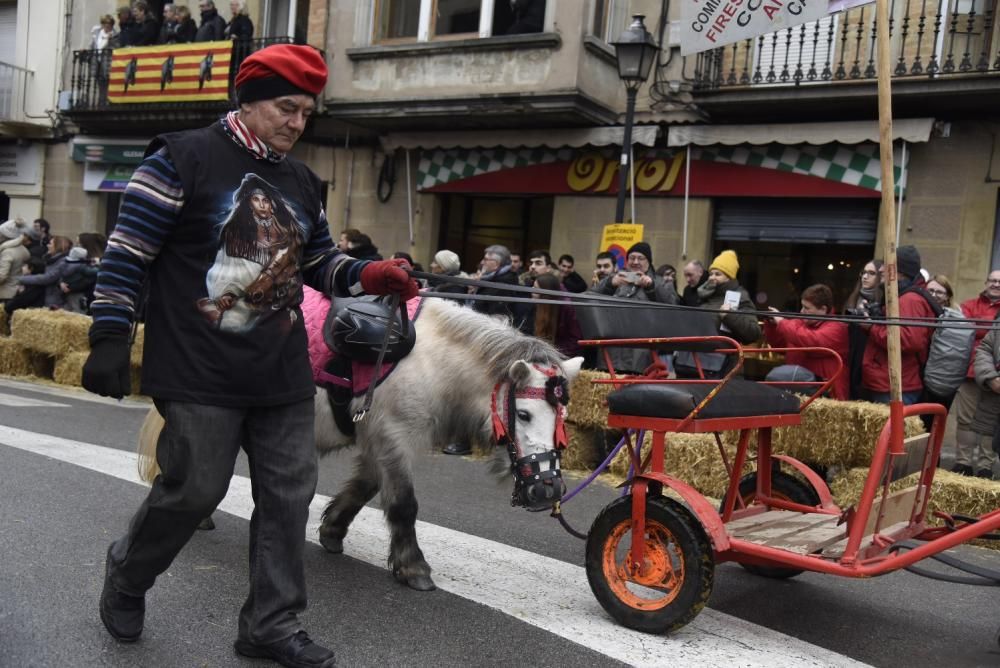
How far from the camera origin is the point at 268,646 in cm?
320

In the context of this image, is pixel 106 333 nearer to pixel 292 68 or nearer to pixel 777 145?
pixel 292 68

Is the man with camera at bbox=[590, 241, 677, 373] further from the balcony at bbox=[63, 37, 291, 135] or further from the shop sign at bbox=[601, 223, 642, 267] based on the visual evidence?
the balcony at bbox=[63, 37, 291, 135]

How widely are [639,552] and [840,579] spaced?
1642mm

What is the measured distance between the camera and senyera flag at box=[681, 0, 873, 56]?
19.4 feet

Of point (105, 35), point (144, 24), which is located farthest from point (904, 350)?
point (105, 35)

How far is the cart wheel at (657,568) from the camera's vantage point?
3730mm

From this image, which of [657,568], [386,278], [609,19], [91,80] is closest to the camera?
[386,278]

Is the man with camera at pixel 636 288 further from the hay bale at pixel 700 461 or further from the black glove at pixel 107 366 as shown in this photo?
the black glove at pixel 107 366

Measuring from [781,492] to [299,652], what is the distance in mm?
2794

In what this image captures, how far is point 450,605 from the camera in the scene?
4.06 metres

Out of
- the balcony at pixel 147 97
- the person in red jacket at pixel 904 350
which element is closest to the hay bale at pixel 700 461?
the person in red jacket at pixel 904 350

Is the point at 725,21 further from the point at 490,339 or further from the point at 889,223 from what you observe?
the point at 490,339

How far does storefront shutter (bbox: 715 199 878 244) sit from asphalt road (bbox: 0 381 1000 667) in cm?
679

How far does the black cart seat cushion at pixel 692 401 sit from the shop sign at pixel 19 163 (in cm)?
1946
